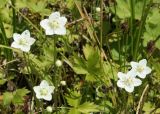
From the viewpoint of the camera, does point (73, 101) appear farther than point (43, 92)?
Yes

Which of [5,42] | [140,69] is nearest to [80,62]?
[140,69]

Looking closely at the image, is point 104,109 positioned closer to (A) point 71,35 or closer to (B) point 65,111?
(B) point 65,111

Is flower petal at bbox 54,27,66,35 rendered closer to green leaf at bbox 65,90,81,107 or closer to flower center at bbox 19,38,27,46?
flower center at bbox 19,38,27,46

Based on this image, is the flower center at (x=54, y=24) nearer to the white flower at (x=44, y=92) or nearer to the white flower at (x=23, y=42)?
the white flower at (x=23, y=42)

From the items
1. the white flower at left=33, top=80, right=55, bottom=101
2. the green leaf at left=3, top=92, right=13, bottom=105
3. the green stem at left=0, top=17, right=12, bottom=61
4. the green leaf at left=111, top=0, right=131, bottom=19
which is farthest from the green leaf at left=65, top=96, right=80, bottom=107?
the green leaf at left=111, top=0, right=131, bottom=19

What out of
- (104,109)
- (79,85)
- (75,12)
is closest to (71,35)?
(75,12)

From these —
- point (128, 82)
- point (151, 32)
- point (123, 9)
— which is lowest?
point (128, 82)

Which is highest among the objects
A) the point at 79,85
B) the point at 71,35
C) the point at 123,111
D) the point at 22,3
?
the point at 22,3

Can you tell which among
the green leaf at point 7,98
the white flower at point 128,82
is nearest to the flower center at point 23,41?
the green leaf at point 7,98

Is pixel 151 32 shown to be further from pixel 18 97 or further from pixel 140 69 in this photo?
pixel 18 97
